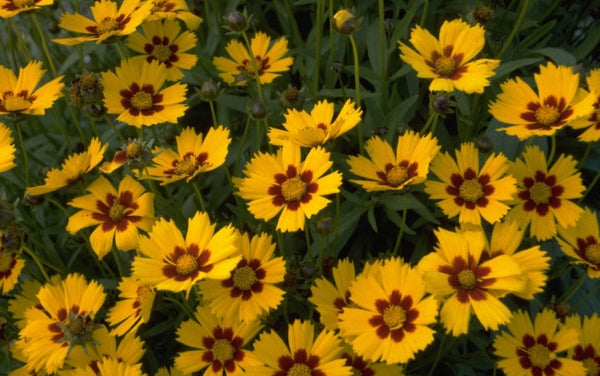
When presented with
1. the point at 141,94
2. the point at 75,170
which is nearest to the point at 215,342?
the point at 75,170

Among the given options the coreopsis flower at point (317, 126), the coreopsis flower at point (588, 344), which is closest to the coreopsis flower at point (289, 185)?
the coreopsis flower at point (317, 126)

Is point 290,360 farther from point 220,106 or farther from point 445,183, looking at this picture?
point 220,106

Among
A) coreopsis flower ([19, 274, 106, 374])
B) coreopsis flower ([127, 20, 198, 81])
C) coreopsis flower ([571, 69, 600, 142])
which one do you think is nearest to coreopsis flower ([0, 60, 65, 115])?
coreopsis flower ([127, 20, 198, 81])

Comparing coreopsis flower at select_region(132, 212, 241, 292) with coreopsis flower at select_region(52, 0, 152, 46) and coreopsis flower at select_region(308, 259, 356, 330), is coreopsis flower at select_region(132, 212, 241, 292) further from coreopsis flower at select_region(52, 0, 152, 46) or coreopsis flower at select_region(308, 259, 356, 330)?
coreopsis flower at select_region(52, 0, 152, 46)

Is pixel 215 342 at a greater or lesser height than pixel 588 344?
greater

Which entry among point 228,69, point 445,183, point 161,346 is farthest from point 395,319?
point 228,69

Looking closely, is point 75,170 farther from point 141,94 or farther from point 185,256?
point 185,256
